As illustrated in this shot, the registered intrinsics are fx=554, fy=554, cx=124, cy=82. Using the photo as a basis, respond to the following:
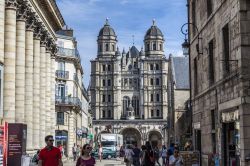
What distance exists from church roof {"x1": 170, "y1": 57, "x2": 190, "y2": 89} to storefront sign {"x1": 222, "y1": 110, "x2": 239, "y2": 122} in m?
49.7

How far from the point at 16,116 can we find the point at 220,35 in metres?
12.8

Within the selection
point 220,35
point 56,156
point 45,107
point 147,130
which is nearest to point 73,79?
point 45,107

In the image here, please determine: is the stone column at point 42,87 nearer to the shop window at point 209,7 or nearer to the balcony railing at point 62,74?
the shop window at point 209,7

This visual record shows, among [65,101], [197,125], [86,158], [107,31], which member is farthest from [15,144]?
[107,31]

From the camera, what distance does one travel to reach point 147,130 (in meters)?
146

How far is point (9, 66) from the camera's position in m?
25.7

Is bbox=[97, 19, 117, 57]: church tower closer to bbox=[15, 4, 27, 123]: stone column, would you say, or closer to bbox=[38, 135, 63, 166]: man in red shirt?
bbox=[15, 4, 27, 123]: stone column

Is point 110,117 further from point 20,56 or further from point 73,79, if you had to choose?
point 20,56

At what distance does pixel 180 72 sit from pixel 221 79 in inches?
2181

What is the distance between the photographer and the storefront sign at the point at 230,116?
55.7 ft

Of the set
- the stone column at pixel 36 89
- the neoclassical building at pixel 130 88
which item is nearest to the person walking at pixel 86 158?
the stone column at pixel 36 89

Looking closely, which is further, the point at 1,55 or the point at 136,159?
the point at 136,159

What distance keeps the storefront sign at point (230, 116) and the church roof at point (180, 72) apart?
49.7m

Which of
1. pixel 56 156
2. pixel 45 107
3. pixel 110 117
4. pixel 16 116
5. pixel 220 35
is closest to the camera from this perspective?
pixel 56 156
